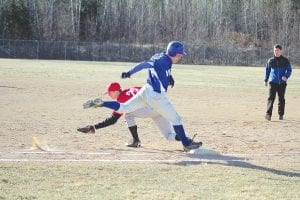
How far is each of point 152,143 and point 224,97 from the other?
1159cm

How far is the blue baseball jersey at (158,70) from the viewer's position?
28.9ft

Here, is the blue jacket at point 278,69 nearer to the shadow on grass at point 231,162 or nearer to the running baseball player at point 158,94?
the running baseball player at point 158,94

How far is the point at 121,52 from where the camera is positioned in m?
68.7

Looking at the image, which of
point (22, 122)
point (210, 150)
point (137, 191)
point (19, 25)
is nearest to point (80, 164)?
point (137, 191)

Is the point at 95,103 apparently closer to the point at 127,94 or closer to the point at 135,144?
the point at 127,94

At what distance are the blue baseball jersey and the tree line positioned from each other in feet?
208

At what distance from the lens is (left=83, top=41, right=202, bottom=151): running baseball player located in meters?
8.87

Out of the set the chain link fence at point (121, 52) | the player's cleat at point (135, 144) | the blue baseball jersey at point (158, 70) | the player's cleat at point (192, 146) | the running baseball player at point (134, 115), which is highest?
the blue baseball jersey at point (158, 70)

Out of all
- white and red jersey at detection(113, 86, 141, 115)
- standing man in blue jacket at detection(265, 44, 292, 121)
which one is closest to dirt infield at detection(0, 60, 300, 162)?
standing man in blue jacket at detection(265, 44, 292, 121)

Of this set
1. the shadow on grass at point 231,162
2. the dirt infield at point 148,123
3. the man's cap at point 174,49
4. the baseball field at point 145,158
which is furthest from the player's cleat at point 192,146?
the man's cap at point 174,49

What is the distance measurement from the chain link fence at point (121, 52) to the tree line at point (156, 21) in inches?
113

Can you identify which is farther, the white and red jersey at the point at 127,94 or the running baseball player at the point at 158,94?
the white and red jersey at the point at 127,94

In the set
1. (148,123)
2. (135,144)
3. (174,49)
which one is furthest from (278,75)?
(174,49)

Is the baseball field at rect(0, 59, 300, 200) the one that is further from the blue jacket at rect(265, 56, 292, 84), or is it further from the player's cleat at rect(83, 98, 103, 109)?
the blue jacket at rect(265, 56, 292, 84)
